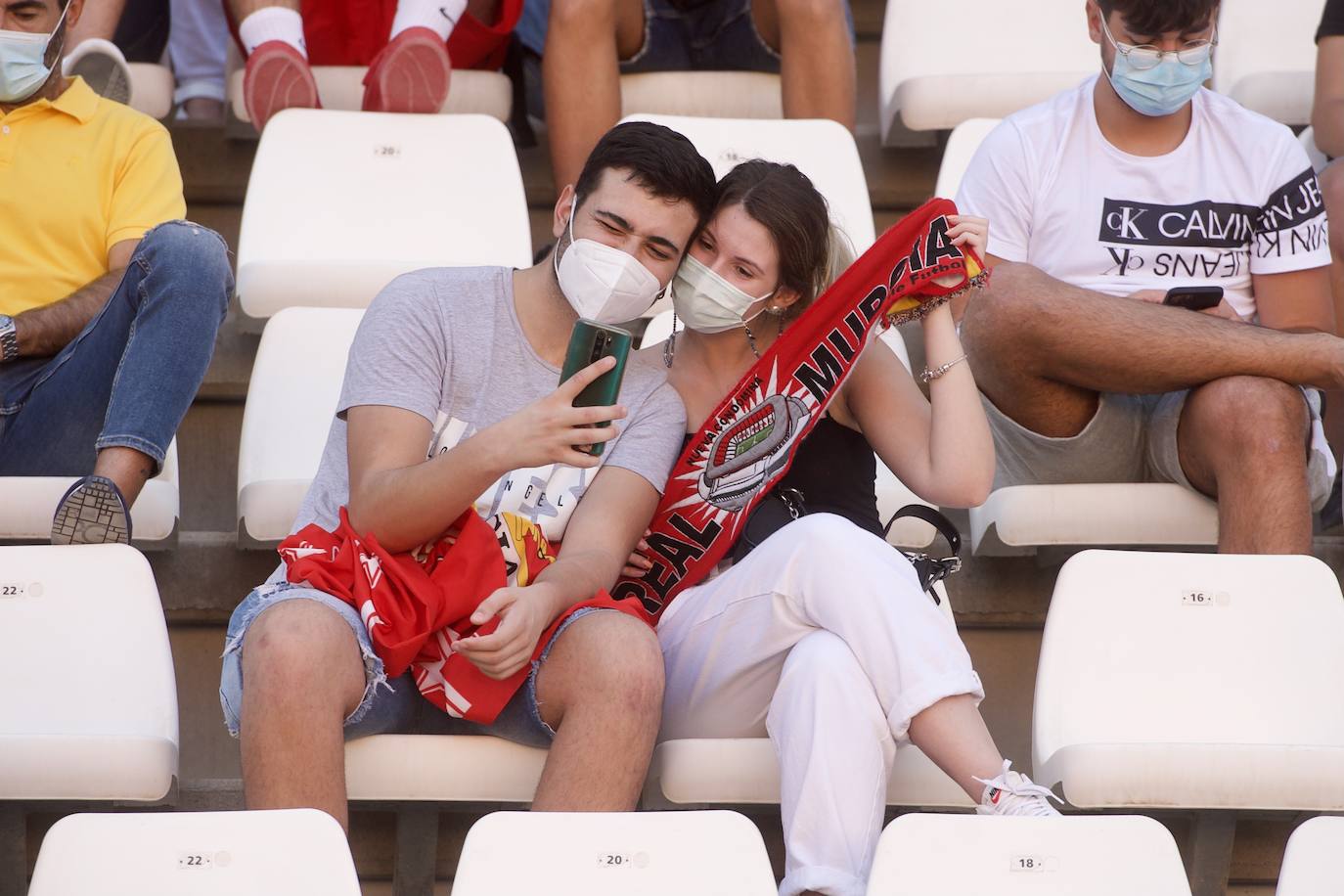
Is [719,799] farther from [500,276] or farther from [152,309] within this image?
[152,309]

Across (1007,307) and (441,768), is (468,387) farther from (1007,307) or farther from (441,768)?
(1007,307)

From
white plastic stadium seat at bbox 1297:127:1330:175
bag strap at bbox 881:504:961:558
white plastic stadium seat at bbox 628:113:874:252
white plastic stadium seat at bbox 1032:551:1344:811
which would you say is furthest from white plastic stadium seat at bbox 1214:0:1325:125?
bag strap at bbox 881:504:961:558

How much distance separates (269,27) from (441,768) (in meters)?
1.78

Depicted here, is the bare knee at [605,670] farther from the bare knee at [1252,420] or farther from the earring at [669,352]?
the bare knee at [1252,420]

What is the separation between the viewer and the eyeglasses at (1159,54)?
262cm

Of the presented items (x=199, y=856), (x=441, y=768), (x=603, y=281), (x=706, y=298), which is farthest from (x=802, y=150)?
(x=199, y=856)

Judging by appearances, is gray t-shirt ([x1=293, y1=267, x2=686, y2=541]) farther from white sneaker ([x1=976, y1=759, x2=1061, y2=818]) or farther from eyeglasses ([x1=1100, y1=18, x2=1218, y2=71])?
eyeglasses ([x1=1100, y1=18, x2=1218, y2=71])

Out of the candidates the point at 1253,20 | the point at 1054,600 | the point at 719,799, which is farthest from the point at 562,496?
the point at 1253,20

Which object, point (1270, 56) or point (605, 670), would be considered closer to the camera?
point (605, 670)

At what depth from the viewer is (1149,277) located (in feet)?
8.80

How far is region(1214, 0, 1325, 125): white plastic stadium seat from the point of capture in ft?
11.0

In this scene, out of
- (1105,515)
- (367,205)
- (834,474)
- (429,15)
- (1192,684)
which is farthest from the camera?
(429,15)

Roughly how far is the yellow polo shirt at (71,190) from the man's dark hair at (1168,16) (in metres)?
1.53

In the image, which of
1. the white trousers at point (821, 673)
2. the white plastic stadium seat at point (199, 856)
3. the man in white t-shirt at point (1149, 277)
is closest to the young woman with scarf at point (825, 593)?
the white trousers at point (821, 673)
